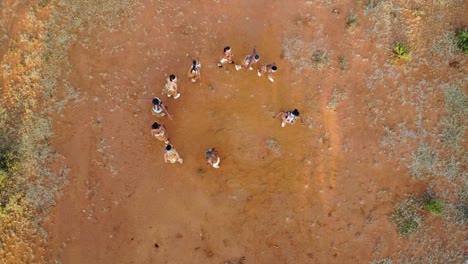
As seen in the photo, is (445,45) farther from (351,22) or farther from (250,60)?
(250,60)

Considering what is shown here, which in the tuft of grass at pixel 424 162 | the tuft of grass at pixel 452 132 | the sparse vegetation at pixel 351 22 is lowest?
the tuft of grass at pixel 424 162

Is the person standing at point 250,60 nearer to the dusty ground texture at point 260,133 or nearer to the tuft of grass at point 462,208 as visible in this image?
the dusty ground texture at point 260,133

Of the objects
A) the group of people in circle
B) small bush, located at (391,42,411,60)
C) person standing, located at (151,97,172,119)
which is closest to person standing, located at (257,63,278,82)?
the group of people in circle

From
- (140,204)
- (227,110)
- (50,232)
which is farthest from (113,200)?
(227,110)

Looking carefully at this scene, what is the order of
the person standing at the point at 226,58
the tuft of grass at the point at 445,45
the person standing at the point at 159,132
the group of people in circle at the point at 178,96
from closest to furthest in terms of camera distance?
the person standing at the point at 159,132 < the group of people in circle at the point at 178,96 < the person standing at the point at 226,58 < the tuft of grass at the point at 445,45

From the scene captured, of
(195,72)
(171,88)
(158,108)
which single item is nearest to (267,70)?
(195,72)

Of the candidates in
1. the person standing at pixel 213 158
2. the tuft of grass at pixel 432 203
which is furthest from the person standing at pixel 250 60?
the tuft of grass at pixel 432 203

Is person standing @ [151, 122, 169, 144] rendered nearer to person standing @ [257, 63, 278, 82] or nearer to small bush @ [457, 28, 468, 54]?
person standing @ [257, 63, 278, 82]
